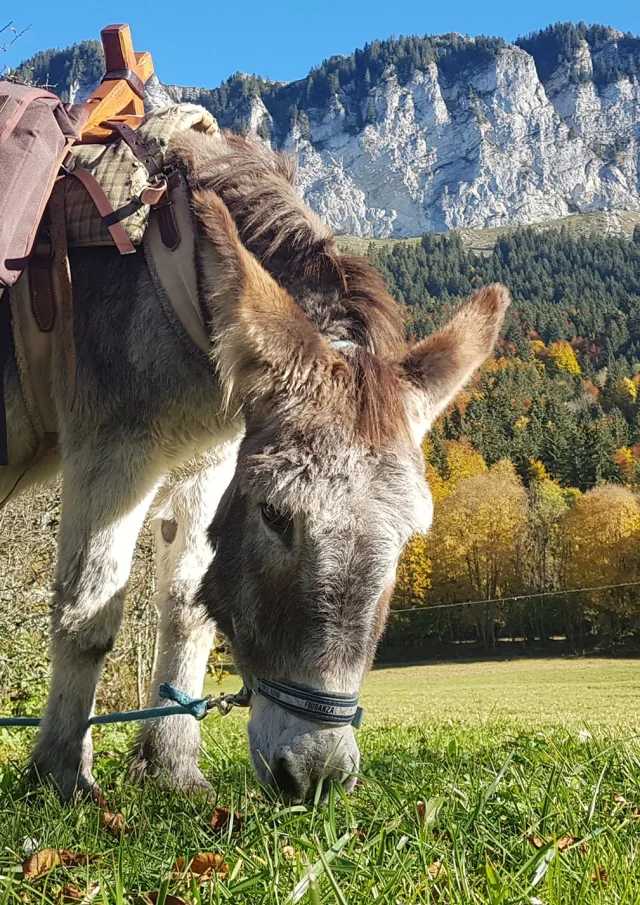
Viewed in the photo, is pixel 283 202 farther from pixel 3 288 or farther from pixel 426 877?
pixel 426 877

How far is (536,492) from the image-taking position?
62.1 m

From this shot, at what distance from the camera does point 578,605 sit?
4056 centimetres

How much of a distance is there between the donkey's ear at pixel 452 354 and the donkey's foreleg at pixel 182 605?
3.82 feet

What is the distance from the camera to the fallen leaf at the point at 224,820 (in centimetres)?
240

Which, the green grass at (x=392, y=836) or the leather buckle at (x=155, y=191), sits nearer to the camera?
the green grass at (x=392, y=836)

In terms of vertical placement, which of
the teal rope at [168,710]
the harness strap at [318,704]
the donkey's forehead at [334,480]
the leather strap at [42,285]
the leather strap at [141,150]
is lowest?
the teal rope at [168,710]

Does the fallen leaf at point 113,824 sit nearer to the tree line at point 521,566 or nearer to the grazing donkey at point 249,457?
the grazing donkey at point 249,457

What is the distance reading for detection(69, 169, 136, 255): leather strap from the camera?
3143 mm

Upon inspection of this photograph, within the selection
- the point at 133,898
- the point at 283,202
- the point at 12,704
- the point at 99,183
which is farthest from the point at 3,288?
the point at 12,704

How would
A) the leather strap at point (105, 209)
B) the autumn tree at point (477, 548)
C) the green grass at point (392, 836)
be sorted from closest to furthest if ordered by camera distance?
1. the green grass at point (392, 836)
2. the leather strap at point (105, 209)
3. the autumn tree at point (477, 548)

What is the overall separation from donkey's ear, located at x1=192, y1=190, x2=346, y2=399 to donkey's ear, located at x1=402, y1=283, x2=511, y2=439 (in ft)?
1.39

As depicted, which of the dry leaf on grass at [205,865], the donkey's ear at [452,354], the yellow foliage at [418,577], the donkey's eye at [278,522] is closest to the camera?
the dry leaf on grass at [205,865]

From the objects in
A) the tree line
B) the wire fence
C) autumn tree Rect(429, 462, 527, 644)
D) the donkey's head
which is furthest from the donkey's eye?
autumn tree Rect(429, 462, 527, 644)

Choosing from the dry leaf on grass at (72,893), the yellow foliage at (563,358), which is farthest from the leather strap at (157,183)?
the yellow foliage at (563,358)
